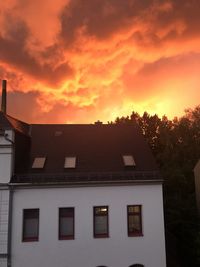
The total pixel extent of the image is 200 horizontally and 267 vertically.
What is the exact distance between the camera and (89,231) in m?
23.3

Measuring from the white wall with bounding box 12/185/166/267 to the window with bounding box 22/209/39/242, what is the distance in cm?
31

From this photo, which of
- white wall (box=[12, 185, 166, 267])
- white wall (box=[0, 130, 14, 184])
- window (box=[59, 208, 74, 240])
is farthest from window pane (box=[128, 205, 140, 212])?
white wall (box=[0, 130, 14, 184])

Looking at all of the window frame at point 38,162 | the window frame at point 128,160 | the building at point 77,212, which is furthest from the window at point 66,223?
the window frame at point 128,160

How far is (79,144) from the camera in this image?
27750 millimetres

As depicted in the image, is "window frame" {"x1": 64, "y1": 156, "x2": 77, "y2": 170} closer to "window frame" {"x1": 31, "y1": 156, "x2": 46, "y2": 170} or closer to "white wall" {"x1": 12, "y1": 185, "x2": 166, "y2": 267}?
"window frame" {"x1": 31, "y1": 156, "x2": 46, "y2": 170}

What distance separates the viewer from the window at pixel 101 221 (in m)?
23.5

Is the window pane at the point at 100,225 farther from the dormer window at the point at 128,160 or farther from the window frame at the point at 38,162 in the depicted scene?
the window frame at the point at 38,162

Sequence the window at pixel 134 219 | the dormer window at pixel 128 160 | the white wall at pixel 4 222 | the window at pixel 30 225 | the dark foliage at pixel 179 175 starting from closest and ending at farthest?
1. the white wall at pixel 4 222
2. the window at pixel 30 225
3. the window at pixel 134 219
4. the dormer window at pixel 128 160
5. the dark foliage at pixel 179 175

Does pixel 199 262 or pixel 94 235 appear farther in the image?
pixel 199 262

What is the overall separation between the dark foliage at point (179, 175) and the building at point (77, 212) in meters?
4.30

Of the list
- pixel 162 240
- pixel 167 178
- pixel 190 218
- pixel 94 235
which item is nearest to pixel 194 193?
pixel 167 178

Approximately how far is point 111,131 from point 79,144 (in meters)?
3.18

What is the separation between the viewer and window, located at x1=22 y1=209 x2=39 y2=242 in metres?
23.1

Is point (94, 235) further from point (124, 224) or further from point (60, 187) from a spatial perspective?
point (60, 187)
